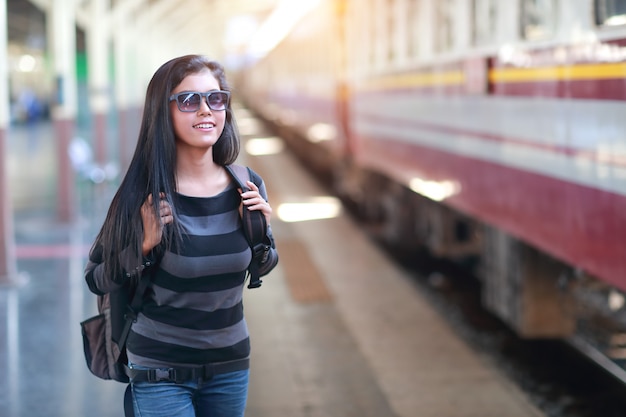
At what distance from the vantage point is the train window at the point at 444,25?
819 centimetres

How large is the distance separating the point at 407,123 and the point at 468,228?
1.14 meters

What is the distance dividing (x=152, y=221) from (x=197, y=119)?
305mm

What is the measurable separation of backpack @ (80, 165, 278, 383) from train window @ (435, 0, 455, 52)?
5.19 metres

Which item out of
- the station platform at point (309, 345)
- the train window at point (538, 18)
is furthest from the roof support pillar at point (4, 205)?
the train window at point (538, 18)

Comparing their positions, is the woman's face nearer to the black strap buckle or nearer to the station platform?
the black strap buckle

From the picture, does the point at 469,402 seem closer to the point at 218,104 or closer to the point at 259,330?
the point at 259,330

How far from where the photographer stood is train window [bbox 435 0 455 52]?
8188 mm

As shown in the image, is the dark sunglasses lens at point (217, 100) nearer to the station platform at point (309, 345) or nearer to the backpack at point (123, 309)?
the backpack at point (123, 309)

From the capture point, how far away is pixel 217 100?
10.2ft

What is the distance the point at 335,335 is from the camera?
24.7ft

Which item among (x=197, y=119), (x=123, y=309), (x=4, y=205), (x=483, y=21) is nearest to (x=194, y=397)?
(x=123, y=309)

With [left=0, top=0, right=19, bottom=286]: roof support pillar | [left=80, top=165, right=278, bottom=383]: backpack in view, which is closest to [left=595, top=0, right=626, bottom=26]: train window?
[left=80, top=165, right=278, bottom=383]: backpack

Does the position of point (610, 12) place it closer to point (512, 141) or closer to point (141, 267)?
point (512, 141)

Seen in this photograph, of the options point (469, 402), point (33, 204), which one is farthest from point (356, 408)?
point (33, 204)
